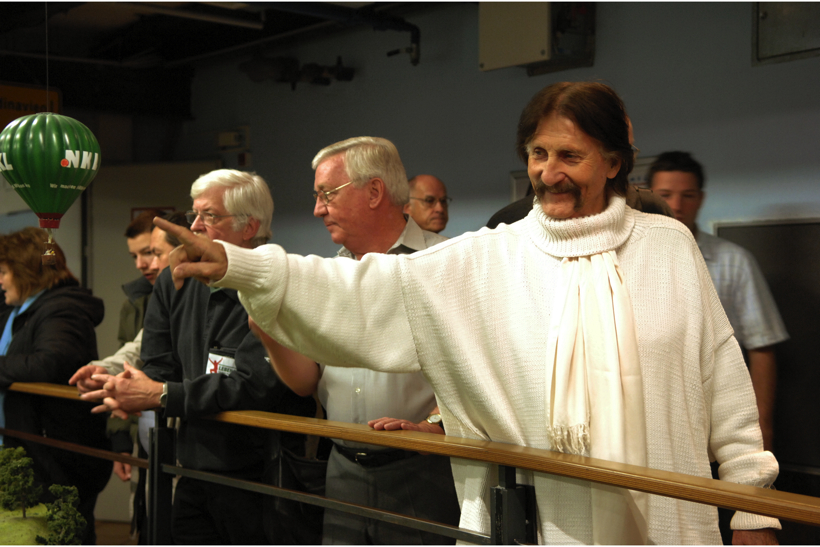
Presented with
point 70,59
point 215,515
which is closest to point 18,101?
point 70,59

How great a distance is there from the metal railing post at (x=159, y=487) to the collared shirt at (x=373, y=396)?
1.82 ft

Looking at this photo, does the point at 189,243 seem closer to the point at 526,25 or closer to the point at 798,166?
the point at 798,166

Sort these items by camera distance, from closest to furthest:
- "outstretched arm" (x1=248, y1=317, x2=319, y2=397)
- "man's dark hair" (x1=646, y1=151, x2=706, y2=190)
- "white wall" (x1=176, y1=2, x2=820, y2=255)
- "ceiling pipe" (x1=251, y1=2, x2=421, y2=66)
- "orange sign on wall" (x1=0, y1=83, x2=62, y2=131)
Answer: "outstretched arm" (x1=248, y1=317, x2=319, y2=397) < "man's dark hair" (x1=646, y1=151, x2=706, y2=190) < "white wall" (x1=176, y1=2, x2=820, y2=255) < "orange sign on wall" (x1=0, y1=83, x2=62, y2=131) < "ceiling pipe" (x1=251, y1=2, x2=421, y2=66)

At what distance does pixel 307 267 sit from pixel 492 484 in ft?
1.89

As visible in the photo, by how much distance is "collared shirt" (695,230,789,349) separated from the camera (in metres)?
2.79

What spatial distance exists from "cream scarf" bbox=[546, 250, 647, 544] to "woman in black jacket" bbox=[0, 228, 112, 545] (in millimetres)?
1960

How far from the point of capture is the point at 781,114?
3521 millimetres

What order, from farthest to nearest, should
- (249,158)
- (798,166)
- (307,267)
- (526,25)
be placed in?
1. (249,158)
2. (526,25)
3. (798,166)
4. (307,267)

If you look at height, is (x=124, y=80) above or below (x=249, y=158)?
above

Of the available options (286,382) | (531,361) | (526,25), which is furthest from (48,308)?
(526,25)

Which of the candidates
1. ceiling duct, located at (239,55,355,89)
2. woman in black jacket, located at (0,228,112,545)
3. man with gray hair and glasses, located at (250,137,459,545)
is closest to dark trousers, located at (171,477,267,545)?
man with gray hair and glasses, located at (250,137,459,545)

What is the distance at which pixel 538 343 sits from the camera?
5.07 feet

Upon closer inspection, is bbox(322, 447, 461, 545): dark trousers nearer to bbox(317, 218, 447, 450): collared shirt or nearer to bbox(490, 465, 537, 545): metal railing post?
bbox(317, 218, 447, 450): collared shirt

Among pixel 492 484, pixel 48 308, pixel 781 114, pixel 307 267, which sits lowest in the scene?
pixel 492 484
